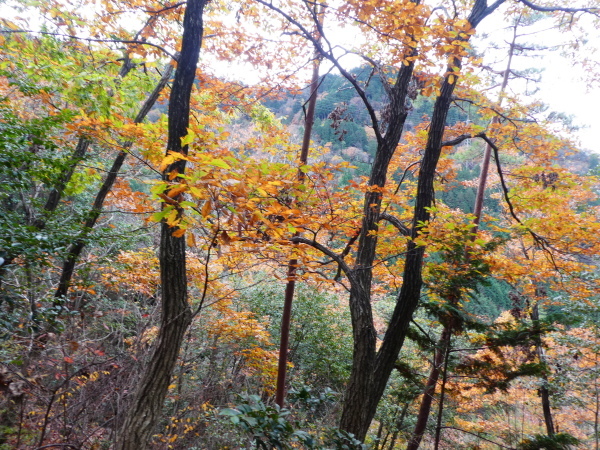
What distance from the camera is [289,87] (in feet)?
15.1

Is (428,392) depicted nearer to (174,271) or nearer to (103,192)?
(174,271)

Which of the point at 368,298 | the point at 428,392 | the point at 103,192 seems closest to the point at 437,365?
the point at 428,392

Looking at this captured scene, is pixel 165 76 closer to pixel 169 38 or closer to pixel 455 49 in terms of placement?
pixel 169 38

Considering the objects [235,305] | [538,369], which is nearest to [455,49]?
[538,369]

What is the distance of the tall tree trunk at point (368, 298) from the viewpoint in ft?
11.4

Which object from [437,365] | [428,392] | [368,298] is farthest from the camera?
[428,392]

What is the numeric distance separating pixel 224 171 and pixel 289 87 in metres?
3.29

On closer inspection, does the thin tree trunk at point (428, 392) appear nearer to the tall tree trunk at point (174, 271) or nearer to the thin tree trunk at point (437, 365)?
the thin tree trunk at point (437, 365)

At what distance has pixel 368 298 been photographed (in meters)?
3.64

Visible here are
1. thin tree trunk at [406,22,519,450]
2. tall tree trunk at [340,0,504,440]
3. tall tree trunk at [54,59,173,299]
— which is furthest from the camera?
tall tree trunk at [54,59,173,299]

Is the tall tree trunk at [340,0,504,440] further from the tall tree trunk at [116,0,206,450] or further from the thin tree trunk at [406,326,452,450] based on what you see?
the tall tree trunk at [116,0,206,450]

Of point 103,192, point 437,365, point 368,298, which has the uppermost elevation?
point 103,192

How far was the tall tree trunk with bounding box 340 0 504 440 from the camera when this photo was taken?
11.4 feet

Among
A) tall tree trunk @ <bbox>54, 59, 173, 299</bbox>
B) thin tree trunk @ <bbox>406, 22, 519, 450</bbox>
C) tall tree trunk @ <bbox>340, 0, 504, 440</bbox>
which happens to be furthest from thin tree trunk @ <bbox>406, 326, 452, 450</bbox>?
tall tree trunk @ <bbox>54, 59, 173, 299</bbox>
